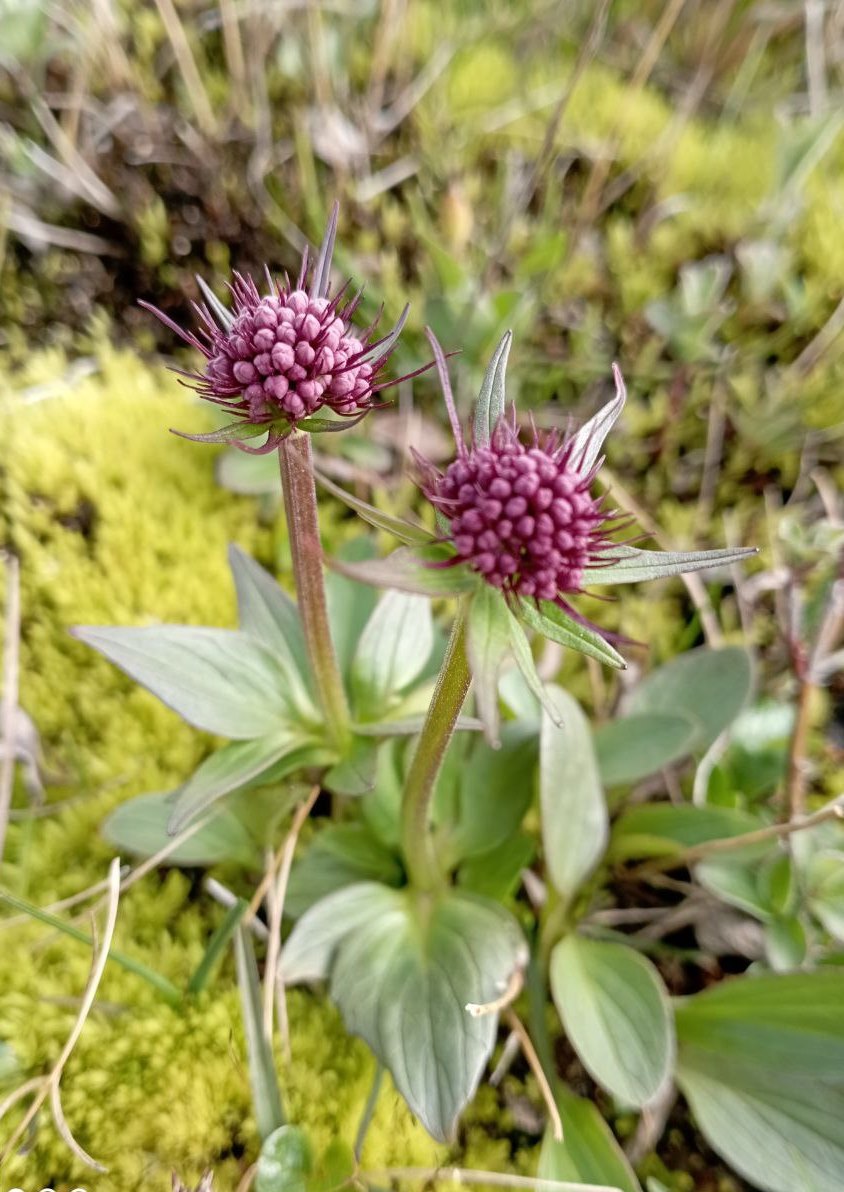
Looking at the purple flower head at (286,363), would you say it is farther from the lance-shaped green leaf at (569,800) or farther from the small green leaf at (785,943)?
the small green leaf at (785,943)

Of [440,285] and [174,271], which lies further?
[174,271]

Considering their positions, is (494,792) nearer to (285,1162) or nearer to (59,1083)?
(285,1162)

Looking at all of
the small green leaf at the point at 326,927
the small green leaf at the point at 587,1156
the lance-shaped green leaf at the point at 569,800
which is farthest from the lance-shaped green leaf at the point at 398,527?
the small green leaf at the point at 587,1156

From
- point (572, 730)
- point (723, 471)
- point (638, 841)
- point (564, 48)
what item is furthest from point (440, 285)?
point (564, 48)

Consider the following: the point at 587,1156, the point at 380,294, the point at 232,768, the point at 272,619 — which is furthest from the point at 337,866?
the point at 380,294

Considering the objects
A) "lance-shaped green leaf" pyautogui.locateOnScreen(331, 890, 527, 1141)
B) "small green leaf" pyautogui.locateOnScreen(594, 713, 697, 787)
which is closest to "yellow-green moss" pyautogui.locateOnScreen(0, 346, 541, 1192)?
"lance-shaped green leaf" pyautogui.locateOnScreen(331, 890, 527, 1141)

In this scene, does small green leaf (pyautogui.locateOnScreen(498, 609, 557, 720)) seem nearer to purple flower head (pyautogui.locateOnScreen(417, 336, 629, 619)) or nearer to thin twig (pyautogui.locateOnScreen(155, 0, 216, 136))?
purple flower head (pyautogui.locateOnScreen(417, 336, 629, 619))

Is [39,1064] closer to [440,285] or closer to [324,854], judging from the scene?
[324,854]
